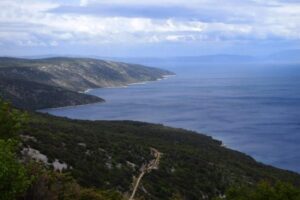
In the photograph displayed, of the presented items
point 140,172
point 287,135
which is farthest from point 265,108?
point 140,172

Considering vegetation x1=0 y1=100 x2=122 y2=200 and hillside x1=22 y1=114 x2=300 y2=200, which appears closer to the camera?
vegetation x1=0 y1=100 x2=122 y2=200

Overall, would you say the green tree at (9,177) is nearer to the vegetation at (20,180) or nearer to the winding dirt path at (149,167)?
the vegetation at (20,180)

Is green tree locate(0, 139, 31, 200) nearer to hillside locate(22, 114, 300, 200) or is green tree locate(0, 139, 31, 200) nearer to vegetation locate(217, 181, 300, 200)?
vegetation locate(217, 181, 300, 200)

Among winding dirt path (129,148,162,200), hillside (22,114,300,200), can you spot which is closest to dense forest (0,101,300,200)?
hillside (22,114,300,200)

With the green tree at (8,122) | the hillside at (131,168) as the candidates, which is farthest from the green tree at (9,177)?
the hillside at (131,168)

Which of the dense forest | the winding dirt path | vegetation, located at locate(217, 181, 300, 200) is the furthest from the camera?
the winding dirt path

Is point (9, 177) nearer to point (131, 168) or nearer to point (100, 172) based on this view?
point (100, 172)

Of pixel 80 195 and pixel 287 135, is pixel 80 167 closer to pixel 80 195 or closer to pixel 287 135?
pixel 80 195

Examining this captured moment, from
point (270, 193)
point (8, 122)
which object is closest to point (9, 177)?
point (8, 122)

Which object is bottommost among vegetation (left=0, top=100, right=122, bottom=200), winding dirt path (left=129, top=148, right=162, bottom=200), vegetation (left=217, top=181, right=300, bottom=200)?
winding dirt path (left=129, top=148, right=162, bottom=200)
